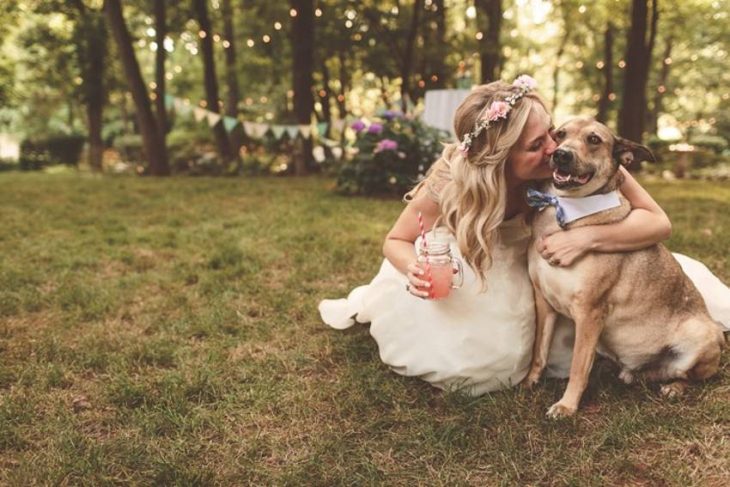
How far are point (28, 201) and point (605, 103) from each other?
692 inches

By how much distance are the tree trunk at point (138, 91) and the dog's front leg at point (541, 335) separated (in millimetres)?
11609

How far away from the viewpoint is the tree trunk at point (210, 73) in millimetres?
14891

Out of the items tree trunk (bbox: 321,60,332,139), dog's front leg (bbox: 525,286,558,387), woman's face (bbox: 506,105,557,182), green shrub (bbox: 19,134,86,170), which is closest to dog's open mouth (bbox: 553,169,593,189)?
woman's face (bbox: 506,105,557,182)

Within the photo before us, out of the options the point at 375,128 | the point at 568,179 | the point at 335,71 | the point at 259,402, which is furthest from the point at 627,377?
the point at 335,71

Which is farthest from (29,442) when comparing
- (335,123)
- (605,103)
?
(605,103)

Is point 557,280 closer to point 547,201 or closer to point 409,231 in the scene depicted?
point 547,201

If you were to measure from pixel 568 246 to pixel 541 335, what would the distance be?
1.78 ft

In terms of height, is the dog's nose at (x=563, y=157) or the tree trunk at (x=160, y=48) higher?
the tree trunk at (x=160, y=48)

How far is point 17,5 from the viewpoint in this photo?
17.3 metres

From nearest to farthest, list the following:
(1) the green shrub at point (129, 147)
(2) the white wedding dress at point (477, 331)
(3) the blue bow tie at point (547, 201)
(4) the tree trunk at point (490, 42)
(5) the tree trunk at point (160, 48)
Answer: (3) the blue bow tie at point (547, 201) → (2) the white wedding dress at point (477, 331) → (4) the tree trunk at point (490, 42) → (5) the tree trunk at point (160, 48) → (1) the green shrub at point (129, 147)

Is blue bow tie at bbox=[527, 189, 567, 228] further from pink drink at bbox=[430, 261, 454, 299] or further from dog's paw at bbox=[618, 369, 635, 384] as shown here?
dog's paw at bbox=[618, 369, 635, 384]

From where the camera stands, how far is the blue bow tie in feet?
8.89

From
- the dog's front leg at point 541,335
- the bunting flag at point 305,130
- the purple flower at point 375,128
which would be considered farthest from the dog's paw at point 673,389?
the bunting flag at point 305,130

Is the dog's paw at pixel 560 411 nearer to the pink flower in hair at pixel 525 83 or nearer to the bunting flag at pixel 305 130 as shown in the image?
the pink flower in hair at pixel 525 83
